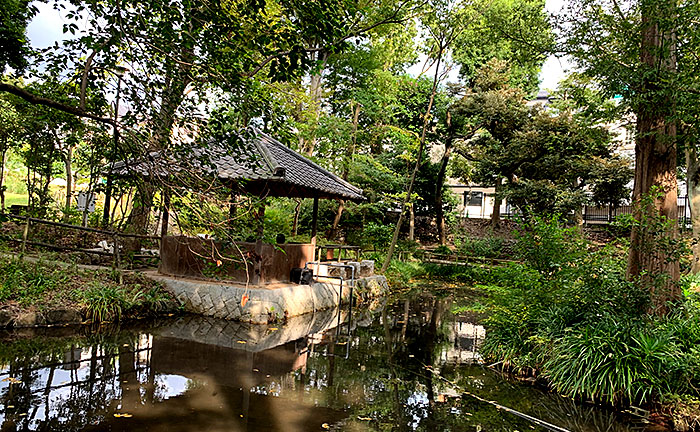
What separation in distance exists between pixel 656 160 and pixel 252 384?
20.9 feet

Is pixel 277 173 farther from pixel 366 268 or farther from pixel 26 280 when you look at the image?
pixel 366 268

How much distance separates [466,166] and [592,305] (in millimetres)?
17529

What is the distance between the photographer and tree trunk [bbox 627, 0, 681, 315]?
595 centimetres

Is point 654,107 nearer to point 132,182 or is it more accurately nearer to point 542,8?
point 542,8

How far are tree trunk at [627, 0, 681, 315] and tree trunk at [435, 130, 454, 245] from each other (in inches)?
531

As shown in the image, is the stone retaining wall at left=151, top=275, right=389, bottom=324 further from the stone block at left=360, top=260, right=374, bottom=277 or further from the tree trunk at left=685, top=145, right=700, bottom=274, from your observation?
the tree trunk at left=685, top=145, right=700, bottom=274

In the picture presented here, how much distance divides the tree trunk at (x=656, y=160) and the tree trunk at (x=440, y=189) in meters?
13.5

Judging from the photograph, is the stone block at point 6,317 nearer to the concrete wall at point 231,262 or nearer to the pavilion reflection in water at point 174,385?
the pavilion reflection in water at point 174,385

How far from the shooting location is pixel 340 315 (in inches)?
394

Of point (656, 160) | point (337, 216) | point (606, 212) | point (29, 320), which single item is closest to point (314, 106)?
point (337, 216)

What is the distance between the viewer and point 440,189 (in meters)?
20.5

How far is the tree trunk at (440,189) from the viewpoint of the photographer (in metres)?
20.3

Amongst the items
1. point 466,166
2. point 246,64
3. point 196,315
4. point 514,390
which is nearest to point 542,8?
point 246,64

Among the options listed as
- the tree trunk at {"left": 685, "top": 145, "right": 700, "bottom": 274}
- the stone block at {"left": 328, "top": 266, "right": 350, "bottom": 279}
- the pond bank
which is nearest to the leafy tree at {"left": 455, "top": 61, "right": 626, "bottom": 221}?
the tree trunk at {"left": 685, "top": 145, "right": 700, "bottom": 274}
